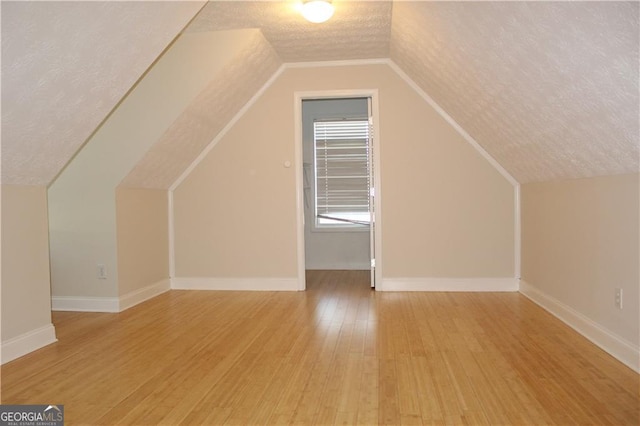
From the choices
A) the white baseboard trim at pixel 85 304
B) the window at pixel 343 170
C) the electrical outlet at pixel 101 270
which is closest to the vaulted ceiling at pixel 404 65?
the electrical outlet at pixel 101 270

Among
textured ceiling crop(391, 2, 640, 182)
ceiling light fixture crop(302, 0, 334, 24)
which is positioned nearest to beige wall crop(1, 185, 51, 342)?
ceiling light fixture crop(302, 0, 334, 24)

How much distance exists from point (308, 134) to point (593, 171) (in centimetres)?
442

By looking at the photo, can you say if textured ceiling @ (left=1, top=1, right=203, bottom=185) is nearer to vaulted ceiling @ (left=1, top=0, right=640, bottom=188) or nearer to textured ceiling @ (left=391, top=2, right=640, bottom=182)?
vaulted ceiling @ (left=1, top=0, right=640, bottom=188)

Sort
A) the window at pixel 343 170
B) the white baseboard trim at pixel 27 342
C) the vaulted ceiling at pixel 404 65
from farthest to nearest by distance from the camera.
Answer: the window at pixel 343 170
the white baseboard trim at pixel 27 342
the vaulted ceiling at pixel 404 65

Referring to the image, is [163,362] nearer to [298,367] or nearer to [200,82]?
[298,367]

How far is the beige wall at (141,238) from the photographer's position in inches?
172

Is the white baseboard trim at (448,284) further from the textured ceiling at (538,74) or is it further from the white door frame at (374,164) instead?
the textured ceiling at (538,74)

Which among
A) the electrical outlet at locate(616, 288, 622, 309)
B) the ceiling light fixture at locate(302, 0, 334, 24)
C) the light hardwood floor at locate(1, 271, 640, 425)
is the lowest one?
the light hardwood floor at locate(1, 271, 640, 425)

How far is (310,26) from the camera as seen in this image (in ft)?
13.4

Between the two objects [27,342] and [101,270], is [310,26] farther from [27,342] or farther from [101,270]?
[27,342]

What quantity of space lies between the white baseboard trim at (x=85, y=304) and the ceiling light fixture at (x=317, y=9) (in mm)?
2965

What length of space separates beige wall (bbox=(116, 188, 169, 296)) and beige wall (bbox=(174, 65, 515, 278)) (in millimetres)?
229

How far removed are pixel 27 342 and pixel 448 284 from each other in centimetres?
381

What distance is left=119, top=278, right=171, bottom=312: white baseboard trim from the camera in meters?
4.37
